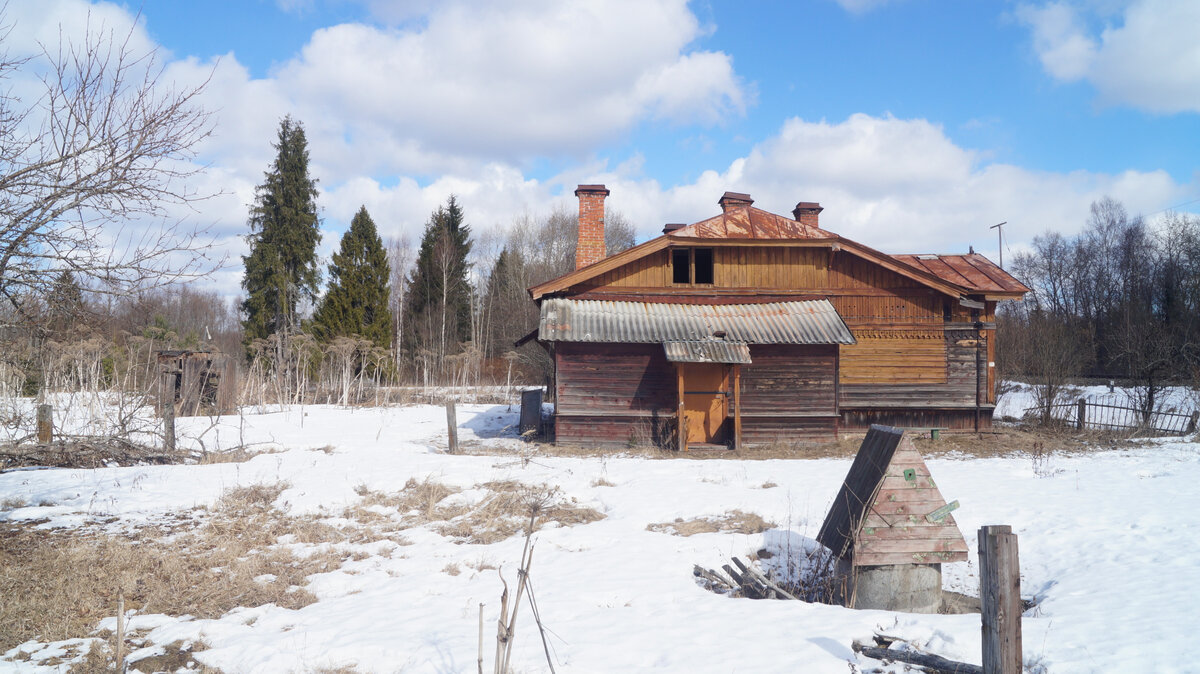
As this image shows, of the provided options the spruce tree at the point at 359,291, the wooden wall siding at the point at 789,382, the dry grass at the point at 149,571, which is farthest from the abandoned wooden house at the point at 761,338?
the spruce tree at the point at 359,291

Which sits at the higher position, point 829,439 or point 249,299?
point 249,299

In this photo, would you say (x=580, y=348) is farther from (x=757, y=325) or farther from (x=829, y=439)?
(x=829, y=439)

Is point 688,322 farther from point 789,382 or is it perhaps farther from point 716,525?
point 716,525

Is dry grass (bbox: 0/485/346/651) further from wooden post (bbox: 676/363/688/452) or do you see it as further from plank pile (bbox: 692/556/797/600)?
wooden post (bbox: 676/363/688/452)

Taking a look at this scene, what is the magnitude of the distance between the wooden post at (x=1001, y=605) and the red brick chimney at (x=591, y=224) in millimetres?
15756

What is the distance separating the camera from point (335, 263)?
36.0 metres

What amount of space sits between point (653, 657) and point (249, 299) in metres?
34.3

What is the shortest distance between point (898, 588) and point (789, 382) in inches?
410

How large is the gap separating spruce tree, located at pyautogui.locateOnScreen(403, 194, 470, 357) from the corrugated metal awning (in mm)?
28059

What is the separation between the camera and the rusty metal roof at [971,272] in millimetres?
18547

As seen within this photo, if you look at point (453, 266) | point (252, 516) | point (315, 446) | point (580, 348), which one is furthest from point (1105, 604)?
point (453, 266)

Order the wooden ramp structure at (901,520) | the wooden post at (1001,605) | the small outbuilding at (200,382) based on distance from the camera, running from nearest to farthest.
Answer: the wooden post at (1001,605) < the wooden ramp structure at (901,520) < the small outbuilding at (200,382)

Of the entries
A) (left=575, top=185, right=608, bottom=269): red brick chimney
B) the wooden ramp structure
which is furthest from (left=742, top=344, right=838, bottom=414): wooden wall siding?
the wooden ramp structure

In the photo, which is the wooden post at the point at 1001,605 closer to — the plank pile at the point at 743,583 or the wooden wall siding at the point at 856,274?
the plank pile at the point at 743,583
